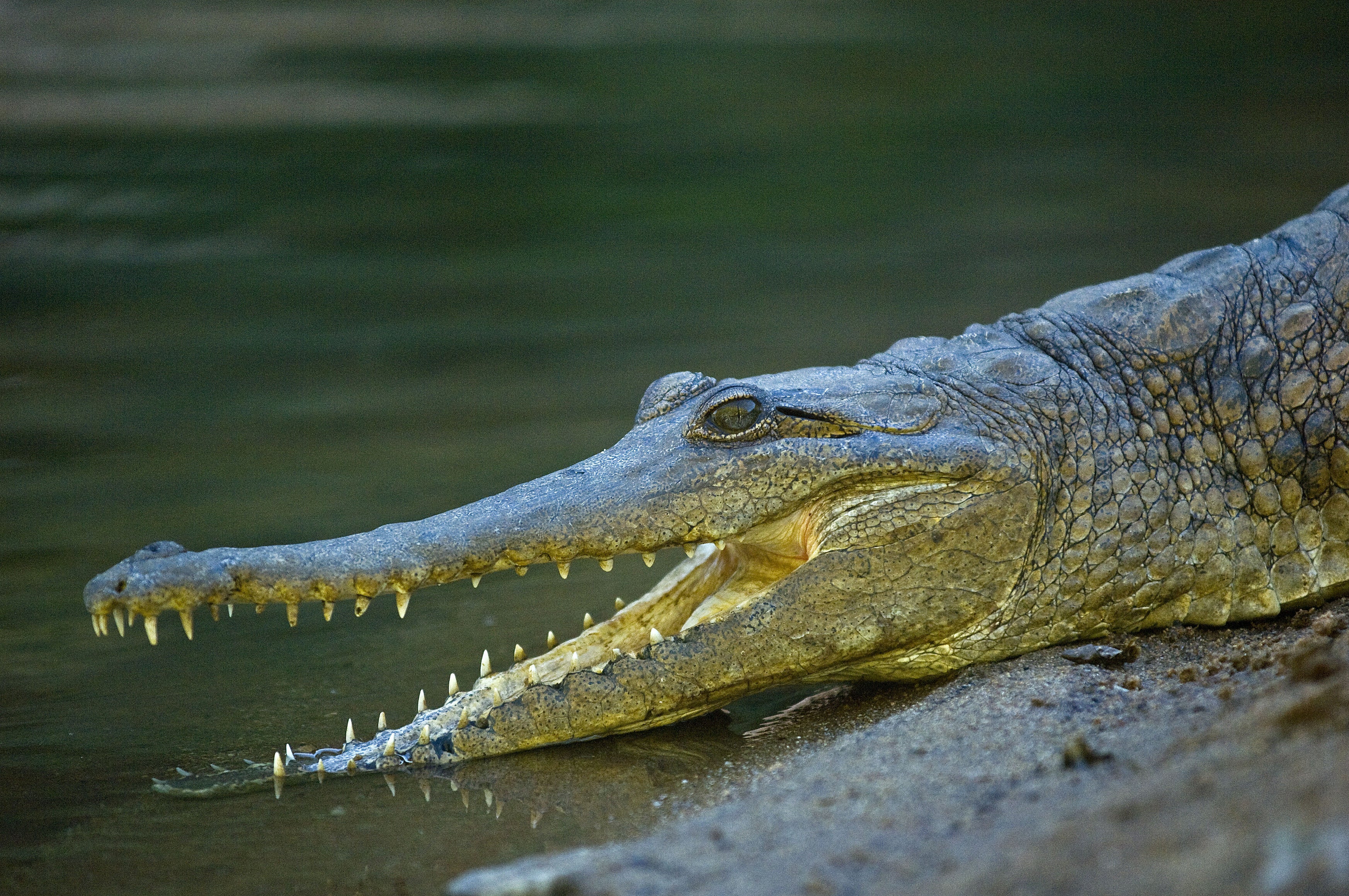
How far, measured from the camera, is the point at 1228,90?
1680cm

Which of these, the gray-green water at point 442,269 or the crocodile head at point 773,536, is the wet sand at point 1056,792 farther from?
the gray-green water at point 442,269

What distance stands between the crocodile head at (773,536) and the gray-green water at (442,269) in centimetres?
17

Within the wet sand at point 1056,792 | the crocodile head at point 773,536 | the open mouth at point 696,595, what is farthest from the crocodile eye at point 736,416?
the wet sand at point 1056,792

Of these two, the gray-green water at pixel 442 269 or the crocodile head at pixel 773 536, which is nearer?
the crocodile head at pixel 773 536

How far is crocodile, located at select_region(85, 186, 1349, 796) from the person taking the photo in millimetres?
3596

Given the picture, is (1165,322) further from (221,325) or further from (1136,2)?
(1136,2)

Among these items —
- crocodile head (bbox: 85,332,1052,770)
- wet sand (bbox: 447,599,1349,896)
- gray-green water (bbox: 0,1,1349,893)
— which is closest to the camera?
wet sand (bbox: 447,599,1349,896)

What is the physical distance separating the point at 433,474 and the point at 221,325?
355 centimetres

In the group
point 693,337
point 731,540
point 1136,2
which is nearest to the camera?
point 731,540

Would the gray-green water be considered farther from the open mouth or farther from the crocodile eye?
the crocodile eye

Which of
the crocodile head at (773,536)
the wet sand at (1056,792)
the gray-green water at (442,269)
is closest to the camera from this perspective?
the wet sand at (1056,792)

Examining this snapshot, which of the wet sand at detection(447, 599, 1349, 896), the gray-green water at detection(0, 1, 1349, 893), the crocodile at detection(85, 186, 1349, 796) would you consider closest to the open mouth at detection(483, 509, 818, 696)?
the crocodile at detection(85, 186, 1349, 796)

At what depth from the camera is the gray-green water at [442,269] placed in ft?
12.0

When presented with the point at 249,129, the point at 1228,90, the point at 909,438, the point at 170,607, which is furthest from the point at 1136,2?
the point at 170,607
